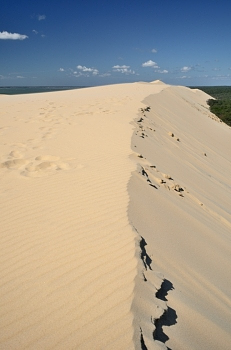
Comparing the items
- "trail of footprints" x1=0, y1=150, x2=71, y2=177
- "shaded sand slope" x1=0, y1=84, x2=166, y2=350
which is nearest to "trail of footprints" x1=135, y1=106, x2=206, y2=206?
"shaded sand slope" x1=0, y1=84, x2=166, y2=350

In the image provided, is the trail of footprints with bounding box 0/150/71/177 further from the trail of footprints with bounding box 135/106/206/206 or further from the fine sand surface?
the trail of footprints with bounding box 135/106/206/206

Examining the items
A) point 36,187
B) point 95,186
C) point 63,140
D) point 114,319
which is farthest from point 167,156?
point 114,319

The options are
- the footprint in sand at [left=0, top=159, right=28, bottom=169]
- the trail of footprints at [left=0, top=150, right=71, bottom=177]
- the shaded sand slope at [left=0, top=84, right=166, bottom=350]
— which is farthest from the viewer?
the footprint in sand at [left=0, top=159, right=28, bottom=169]

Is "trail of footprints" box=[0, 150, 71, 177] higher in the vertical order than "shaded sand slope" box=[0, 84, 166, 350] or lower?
higher

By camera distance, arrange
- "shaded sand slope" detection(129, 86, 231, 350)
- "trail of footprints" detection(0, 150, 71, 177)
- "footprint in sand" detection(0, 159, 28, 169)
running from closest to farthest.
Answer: "shaded sand slope" detection(129, 86, 231, 350), "trail of footprints" detection(0, 150, 71, 177), "footprint in sand" detection(0, 159, 28, 169)

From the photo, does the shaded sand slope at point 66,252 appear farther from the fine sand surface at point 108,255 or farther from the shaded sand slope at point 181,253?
the shaded sand slope at point 181,253

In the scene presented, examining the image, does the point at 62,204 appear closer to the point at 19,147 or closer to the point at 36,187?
the point at 36,187

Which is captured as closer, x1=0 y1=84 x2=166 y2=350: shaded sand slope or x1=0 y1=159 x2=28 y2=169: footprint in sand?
x1=0 y1=84 x2=166 y2=350: shaded sand slope
